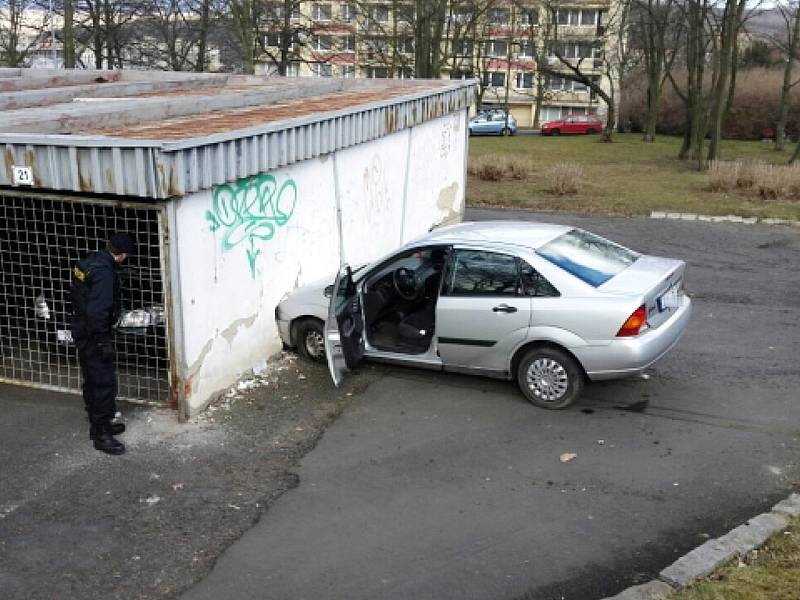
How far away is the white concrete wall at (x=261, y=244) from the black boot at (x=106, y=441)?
688mm

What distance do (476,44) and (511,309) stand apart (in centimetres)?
4951

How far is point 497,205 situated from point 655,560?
15140mm

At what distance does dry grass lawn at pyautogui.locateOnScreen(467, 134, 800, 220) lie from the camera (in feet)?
62.2

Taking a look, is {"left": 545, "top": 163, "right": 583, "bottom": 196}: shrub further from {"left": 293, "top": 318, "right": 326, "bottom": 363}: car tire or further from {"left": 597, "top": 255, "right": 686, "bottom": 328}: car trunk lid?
{"left": 293, "top": 318, "right": 326, "bottom": 363}: car tire

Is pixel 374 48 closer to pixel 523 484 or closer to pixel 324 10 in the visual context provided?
pixel 324 10

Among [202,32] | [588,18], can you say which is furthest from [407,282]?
[588,18]

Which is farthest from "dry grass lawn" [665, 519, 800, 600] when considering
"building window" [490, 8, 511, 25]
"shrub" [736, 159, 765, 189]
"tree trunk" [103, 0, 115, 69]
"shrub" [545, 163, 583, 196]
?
"building window" [490, 8, 511, 25]

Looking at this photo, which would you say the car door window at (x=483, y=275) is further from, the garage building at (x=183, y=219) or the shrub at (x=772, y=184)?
the shrub at (x=772, y=184)

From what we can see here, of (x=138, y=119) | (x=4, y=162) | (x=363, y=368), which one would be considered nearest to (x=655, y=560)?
(x=363, y=368)

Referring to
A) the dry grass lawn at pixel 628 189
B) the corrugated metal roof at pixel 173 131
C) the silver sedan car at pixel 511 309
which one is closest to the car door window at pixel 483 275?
the silver sedan car at pixel 511 309

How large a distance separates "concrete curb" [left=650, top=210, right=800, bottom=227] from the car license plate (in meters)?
10.5

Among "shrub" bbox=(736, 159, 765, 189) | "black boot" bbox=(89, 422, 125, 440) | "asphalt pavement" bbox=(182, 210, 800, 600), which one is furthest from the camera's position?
"shrub" bbox=(736, 159, 765, 189)

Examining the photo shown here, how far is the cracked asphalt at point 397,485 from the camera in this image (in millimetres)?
5031

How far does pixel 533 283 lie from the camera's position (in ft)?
24.2
